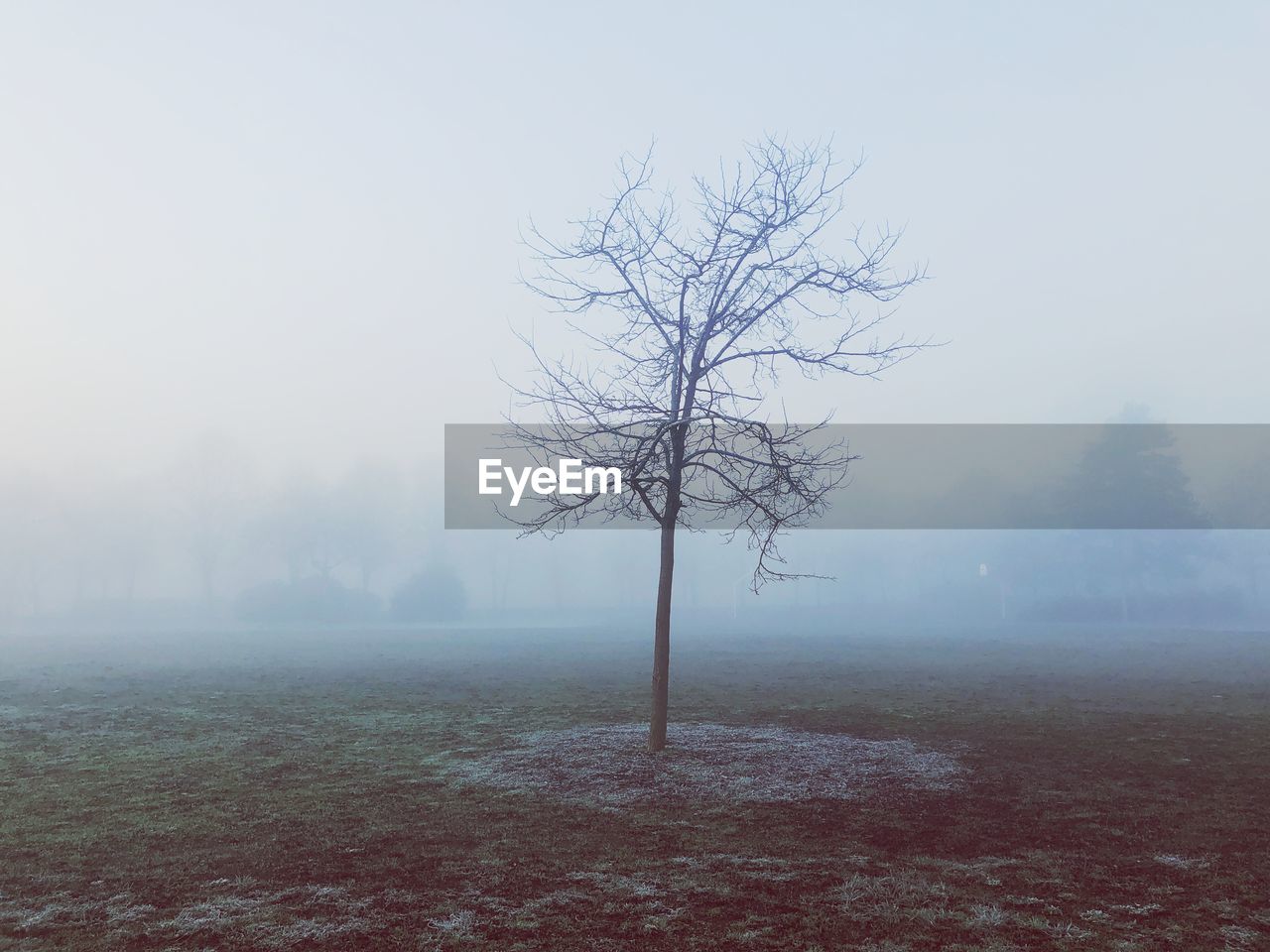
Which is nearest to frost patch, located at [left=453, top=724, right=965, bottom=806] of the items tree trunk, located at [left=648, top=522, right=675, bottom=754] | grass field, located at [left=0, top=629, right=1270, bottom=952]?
grass field, located at [left=0, top=629, right=1270, bottom=952]

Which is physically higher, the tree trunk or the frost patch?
the tree trunk

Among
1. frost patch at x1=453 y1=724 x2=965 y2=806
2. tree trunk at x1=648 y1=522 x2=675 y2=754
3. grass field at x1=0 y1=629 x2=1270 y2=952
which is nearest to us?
grass field at x1=0 y1=629 x2=1270 y2=952

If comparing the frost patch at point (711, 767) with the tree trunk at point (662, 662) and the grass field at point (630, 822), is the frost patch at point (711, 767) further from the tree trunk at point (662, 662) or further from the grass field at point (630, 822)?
the tree trunk at point (662, 662)

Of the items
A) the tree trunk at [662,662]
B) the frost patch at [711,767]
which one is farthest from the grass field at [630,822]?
the tree trunk at [662,662]

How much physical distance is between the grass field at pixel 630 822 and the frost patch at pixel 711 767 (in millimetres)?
86

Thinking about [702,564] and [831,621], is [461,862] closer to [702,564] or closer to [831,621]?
[831,621]

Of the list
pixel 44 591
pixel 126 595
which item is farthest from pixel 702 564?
pixel 44 591

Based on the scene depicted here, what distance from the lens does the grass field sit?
705 cm

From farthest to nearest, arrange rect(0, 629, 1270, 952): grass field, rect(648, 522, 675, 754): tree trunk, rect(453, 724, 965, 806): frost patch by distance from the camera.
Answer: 1. rect(648, 522, 675, 754): tree trunk
2. rect(453, 724, 965, 806): frost patch
3. rect(0, 629, 1270, 952): grass field

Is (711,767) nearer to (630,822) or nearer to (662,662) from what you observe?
(662,662)

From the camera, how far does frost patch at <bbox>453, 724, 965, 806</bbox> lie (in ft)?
39.5

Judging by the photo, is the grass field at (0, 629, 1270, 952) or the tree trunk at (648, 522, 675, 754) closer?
the grass field at (0, 629, 1270, 952)

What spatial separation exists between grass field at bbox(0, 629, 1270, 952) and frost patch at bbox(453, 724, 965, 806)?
0.09 metres

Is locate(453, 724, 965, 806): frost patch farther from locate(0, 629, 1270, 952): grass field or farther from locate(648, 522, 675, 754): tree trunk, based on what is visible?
locate(648, 522, 675, 754): tree trunk
